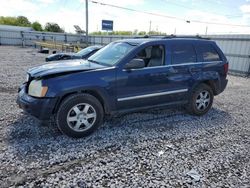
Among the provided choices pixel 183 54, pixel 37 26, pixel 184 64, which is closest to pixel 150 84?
pixel 184 64

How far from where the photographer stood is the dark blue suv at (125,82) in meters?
3.30

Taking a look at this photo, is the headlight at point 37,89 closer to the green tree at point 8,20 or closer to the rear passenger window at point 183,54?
the rear passenger window at point 183,54

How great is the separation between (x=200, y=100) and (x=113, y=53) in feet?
8.13

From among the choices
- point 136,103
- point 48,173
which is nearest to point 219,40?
point 136,103

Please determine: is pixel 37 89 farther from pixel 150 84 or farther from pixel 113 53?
pixel 150 84

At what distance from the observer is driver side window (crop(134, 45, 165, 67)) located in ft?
13.5

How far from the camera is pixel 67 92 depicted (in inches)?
130

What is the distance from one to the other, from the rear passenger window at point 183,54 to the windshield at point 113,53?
1.03 m

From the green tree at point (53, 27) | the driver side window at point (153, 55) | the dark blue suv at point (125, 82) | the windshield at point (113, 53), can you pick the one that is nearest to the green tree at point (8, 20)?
the green tree at point (53, 27)

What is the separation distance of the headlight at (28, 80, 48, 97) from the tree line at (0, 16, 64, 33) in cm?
6417

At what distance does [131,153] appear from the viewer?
3166 mm

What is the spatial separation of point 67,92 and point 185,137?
2.42 meters

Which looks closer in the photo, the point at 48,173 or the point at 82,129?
the point at 48,173

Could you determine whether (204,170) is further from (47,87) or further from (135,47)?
(47,87)
